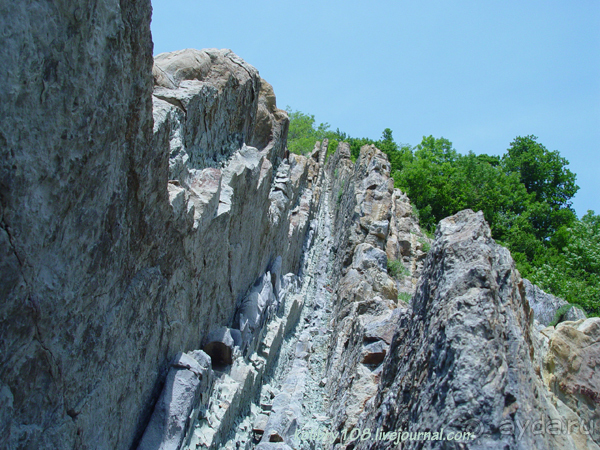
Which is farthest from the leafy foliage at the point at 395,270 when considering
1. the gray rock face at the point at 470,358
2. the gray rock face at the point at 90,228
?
the gray rock face at the point at 470,358

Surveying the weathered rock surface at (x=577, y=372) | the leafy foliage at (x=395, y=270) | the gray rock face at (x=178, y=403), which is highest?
the weathered rock surface at (x=577, y=372)

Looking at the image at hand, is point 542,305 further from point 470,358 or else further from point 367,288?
point 470,358

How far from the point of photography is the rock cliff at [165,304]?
318 cm

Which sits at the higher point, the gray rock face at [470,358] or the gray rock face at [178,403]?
the gray rock face at [470,358]

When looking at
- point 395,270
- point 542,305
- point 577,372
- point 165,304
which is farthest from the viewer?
point 395,270

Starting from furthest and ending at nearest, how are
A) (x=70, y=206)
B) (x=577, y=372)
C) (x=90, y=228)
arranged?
(x=577, y=372)
(x=90, y=228)
(x=70, y=206)

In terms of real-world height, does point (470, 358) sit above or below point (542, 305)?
above

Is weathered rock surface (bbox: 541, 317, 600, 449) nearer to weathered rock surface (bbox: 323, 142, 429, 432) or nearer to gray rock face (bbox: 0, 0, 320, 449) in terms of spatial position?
weathered rock surface (bbox: 323, 142, 429, 432)

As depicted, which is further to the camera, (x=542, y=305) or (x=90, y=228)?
(x=542, y=305)

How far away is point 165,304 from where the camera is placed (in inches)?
222

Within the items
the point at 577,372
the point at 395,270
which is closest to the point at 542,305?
the point at 395,270

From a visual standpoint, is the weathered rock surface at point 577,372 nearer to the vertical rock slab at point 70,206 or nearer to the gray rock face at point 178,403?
the gray rock face at point 178,403

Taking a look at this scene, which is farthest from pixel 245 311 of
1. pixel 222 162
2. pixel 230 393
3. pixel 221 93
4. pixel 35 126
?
pixel 35 126

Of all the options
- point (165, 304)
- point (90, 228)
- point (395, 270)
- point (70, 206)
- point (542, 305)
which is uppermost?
point (70, 206)
